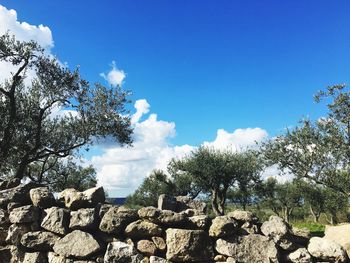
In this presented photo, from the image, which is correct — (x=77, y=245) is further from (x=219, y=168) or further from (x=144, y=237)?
(x=219, y=168)

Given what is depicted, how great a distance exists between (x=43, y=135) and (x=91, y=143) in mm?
2788

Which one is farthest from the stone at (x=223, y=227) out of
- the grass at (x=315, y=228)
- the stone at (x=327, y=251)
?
the grass at (x=315, y=228)

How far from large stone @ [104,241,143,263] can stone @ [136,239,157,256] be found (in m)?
0.15

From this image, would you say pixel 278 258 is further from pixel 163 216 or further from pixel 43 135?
pixel 43 135

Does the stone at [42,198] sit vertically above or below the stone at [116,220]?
above

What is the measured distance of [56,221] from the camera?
27.5ft

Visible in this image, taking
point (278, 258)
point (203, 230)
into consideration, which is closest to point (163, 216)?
point (203, 230)

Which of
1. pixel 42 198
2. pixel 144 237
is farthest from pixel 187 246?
pixel 42 198

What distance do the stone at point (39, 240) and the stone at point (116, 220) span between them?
119 cm

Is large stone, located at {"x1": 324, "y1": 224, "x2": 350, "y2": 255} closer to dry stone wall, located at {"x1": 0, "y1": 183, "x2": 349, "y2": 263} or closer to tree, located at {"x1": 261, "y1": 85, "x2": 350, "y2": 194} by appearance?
dry stone wall, located at {"x1": 0, "y1": 183, "x2": 349, "y2": 263}

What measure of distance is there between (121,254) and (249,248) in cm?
255

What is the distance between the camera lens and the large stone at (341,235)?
7523mm

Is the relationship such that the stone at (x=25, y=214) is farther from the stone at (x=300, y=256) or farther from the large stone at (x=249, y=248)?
the stone at (x=300, y=256)

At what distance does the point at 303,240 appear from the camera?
7746mm
